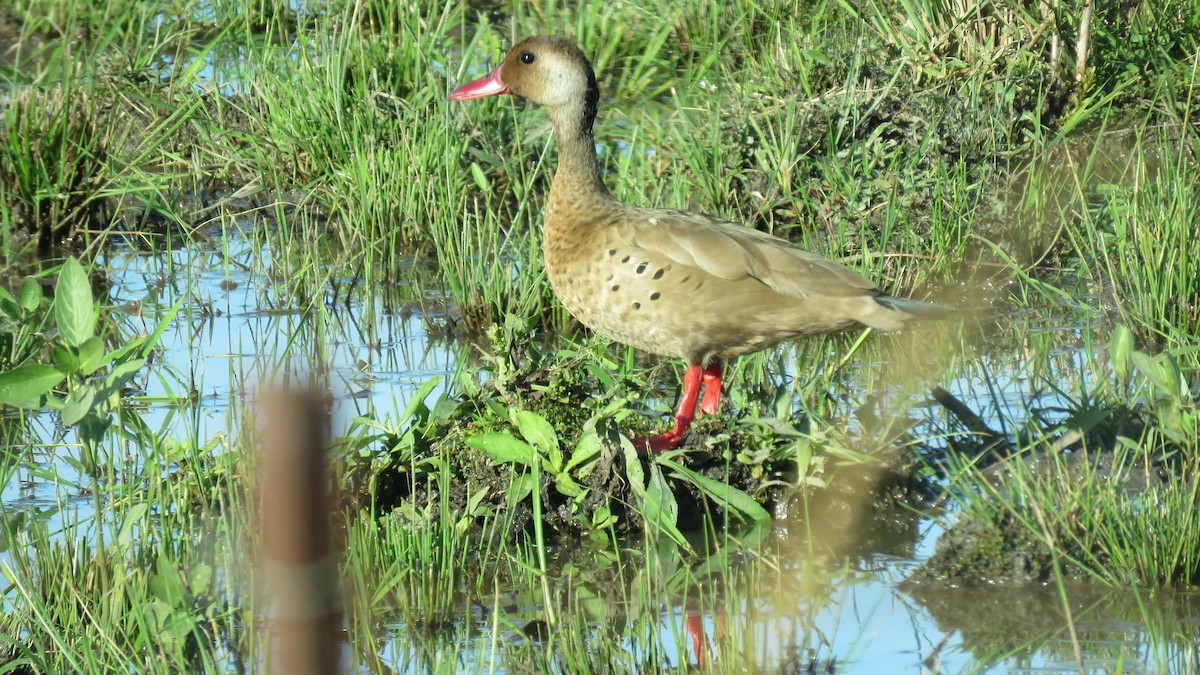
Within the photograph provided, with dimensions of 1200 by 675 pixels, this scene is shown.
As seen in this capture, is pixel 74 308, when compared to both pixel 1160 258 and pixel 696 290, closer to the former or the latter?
pixel 696 290

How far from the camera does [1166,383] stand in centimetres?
381

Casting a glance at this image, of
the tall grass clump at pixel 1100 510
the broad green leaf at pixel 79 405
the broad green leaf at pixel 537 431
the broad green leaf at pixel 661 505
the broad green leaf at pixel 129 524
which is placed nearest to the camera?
the broad green leaf at pixel 79 405

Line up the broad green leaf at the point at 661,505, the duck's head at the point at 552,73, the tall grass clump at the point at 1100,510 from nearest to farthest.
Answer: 1. the tall grass clump at the point at 1100,510
2. the broad green leaf at the point at 661,505
3. the duck's head at the point at 552,73

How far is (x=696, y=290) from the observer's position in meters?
4.55

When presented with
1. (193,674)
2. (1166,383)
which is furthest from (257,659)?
(1166,383)

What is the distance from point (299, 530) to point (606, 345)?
13.2 ft

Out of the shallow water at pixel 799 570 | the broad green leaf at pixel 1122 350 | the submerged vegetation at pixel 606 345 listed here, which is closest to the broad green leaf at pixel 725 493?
the submerged vegetation at pixel 606 345

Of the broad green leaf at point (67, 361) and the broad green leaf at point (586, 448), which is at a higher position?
the broad green leaf at point (67, 361)

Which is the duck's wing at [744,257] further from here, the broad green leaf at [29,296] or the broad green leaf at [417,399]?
the broad green leaf at [29,296]

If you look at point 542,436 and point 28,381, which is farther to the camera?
point 542,436

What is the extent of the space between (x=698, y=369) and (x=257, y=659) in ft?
6.58

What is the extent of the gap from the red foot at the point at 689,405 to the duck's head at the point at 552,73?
1.08m

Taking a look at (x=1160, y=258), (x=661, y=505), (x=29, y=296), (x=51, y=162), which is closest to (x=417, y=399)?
(x=661, y=505)

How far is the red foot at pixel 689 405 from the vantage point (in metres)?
4.34
